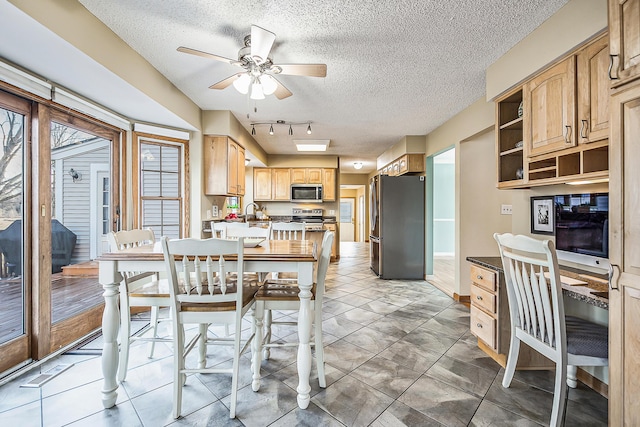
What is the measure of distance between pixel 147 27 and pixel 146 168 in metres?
1.80

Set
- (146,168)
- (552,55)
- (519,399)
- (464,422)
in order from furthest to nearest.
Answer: (146,168) < (552,55) < (519,399) < (464,422)

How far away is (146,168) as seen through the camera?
343 cm

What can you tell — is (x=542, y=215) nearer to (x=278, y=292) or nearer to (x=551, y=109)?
(x=551, y=109)

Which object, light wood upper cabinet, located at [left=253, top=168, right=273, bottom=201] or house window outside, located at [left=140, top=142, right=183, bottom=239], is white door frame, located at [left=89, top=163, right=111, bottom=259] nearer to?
house window outside, located at [left=140, top=142, right=183, bottom=239]

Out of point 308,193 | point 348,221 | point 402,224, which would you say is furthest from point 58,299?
point 348,221

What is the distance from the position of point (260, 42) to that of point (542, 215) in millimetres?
2531

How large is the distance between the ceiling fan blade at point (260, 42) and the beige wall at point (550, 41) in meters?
1.84

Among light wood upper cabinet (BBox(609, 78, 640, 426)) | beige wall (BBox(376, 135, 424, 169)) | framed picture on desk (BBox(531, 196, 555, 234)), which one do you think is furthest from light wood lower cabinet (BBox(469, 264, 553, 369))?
beige wall (BBox(376, 135, 424, 169))

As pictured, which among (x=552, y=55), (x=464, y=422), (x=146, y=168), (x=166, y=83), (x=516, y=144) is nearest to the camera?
(x=464, y=422)

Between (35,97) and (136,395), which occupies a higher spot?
(35,97)

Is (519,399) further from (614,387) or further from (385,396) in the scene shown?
(385,396)

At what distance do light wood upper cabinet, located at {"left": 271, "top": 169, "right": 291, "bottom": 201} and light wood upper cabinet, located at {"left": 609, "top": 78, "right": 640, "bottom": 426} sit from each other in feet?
18.3

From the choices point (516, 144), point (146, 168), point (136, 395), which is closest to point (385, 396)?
point (136, 395)

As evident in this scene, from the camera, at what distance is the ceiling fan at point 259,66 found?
1.87 m
